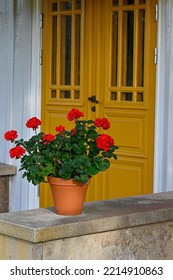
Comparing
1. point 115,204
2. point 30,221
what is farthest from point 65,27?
point 30,221

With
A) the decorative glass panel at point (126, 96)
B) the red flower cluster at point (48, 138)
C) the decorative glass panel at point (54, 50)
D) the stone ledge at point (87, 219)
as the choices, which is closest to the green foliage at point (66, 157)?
the red flower cluster at point (48, 138)

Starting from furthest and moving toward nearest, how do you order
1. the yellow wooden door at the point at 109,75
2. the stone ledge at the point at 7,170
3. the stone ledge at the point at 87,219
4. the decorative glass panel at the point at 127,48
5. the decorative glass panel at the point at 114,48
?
the stone ledge at the point at 7,170
the decorative glass panel at the point at 114,48
the decorative glass panel at the point at 127,48
the yellow wooden door at the point at 109,75
the stone ledge at the point at 87,219

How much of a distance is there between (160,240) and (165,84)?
1600 mm

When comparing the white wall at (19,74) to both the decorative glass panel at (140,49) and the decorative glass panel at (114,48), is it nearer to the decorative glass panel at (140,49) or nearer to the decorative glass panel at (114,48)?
the decorative glass panel at (114,48)

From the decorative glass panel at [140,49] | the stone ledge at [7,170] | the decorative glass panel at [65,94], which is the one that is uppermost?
the decorative glass panel at [140,49]

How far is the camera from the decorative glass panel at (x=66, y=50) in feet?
25.2

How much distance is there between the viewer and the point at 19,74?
807cm

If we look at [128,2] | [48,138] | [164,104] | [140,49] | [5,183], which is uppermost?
[128,2]

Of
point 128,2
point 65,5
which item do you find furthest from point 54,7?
point 128,2

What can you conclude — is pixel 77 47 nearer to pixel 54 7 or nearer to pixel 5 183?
pixel 54 7

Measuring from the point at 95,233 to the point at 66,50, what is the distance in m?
2.93

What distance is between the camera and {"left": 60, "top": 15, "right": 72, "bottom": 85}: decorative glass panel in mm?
7691

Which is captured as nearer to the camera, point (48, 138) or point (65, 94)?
point (48, 138)

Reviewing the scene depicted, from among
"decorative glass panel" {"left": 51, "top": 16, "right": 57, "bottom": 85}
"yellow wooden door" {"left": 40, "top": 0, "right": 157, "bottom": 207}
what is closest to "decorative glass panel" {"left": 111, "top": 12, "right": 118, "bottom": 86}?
"yellow wooden door" {"left": 40, "top": 0, "right": 157, "bottom": 207}
